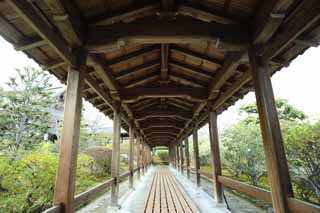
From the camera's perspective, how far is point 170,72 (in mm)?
4797

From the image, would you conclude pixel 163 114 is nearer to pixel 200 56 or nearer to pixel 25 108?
pixel 200 56

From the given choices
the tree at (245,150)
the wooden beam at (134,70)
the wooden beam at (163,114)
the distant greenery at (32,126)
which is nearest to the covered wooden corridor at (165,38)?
the wooden beam at (134,70)

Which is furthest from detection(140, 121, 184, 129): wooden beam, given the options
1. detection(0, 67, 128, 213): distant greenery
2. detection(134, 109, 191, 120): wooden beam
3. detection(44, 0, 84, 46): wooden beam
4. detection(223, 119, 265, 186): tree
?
detection(44, 0, 84, 46): wooden beam

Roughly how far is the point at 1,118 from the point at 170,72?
291 inches

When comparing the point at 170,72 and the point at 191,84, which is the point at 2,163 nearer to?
the point at 170,72

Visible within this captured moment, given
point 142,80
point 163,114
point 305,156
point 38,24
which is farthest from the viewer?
point 163,114

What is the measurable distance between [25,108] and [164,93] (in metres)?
6.70

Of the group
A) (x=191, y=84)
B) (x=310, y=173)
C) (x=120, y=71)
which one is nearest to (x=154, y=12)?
(x=120, y=71)

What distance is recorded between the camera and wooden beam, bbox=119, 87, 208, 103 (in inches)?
183

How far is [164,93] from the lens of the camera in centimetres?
464

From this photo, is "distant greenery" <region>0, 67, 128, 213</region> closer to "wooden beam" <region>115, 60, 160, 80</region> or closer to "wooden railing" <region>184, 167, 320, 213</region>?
"wooden beam" <region>115, 60, 160, 80</region>

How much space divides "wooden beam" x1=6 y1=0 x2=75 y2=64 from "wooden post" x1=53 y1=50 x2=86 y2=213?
0.65ft

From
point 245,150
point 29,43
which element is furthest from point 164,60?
point 245,150

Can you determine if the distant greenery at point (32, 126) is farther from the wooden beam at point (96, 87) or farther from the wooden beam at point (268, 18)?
the wooden beam at point (268, 18)
